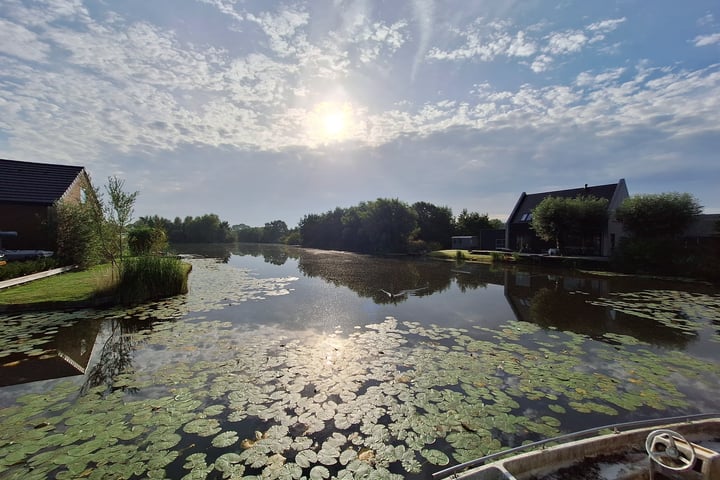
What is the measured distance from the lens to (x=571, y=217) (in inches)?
923

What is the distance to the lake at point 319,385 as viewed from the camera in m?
3.03

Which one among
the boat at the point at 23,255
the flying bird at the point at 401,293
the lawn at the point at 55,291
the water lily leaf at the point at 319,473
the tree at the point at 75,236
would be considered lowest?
the water lily leaf at the point at 319,473

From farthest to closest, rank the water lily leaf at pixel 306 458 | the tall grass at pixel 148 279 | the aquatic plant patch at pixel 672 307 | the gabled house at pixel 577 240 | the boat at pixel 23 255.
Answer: the gabled house at pixel 577 240, the boat at pixel 23 255, the tall grass at pixel 148 279, the aquatic plant patch at pixel 672 307, the water lily leaf at pixel 306 458

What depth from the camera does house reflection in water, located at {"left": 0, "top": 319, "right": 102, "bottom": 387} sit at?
15.0 feet

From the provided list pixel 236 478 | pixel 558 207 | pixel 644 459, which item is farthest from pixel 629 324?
pixel 558 207

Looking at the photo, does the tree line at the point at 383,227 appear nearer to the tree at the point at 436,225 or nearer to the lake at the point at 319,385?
the tree at the point at 436,225

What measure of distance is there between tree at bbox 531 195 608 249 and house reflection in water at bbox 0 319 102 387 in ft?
87.9

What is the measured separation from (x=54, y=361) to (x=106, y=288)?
4.67 m

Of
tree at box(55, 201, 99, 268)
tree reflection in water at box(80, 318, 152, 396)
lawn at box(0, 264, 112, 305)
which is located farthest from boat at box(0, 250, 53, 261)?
tree reflection in water at box(80, 318, 152, 396)

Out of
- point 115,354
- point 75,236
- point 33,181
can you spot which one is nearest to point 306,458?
point 115,354

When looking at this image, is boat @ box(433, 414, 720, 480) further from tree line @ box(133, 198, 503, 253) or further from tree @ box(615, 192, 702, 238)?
tree line @ box(133, 198, 503, 253)

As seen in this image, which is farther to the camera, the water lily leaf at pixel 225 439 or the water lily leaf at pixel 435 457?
the water lily leaf at pixel 225 439

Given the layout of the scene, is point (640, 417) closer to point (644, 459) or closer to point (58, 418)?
point (644, 459)

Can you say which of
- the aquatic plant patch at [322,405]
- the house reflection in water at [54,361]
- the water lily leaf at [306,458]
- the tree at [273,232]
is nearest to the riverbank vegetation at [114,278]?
the house reflection in water at [54,361]
